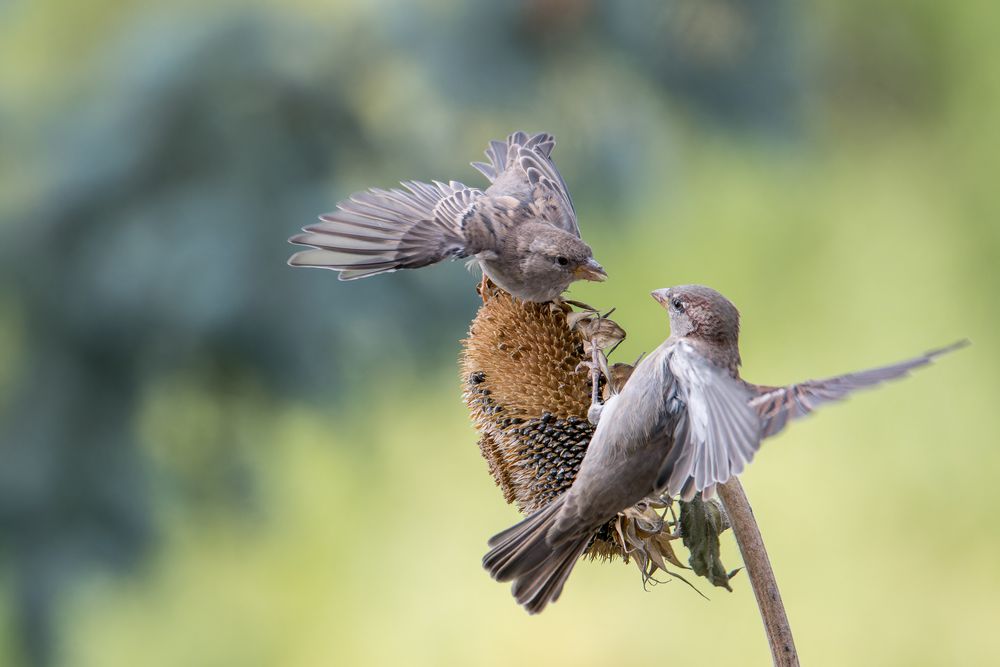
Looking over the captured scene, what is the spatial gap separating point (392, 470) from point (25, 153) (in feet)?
5.15

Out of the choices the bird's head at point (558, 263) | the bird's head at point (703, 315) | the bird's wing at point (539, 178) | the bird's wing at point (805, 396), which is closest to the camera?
the bird's wing at point (805, 396)

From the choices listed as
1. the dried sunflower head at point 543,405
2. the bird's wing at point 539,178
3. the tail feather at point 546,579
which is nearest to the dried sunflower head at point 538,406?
the dried sunflower head at point 543,405

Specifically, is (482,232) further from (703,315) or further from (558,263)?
(703,315)

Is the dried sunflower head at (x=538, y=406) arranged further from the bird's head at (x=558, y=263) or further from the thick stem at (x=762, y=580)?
the thick stem at (x=762, y=580)

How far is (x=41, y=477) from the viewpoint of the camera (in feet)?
10.7

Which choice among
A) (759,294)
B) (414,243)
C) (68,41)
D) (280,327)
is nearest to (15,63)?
(68,41)

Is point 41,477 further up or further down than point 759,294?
further down

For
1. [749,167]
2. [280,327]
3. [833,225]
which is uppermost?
[833,225]

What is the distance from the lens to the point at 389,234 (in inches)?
76.1

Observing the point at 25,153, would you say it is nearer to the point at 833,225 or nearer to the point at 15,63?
the point at 15,63

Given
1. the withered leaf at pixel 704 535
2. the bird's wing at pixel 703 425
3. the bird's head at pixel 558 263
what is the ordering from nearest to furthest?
the bird's wing at pixel 703 425 < the withered leaf at pixel 704 535 < the bird's head at pixel 558 263

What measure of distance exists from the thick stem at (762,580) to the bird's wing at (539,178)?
81cm

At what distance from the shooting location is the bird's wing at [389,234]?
5.98 feet

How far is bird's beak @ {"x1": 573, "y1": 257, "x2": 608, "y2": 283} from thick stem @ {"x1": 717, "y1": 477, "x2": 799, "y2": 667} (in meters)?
0.56
